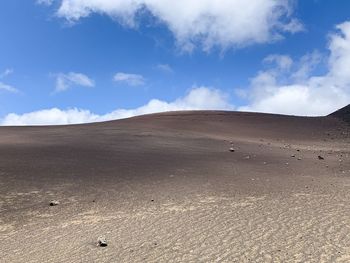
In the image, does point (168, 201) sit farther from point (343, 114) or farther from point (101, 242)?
point (343, 114)

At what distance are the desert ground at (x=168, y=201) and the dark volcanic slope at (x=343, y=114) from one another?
2021cm

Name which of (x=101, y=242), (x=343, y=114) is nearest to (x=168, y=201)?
(x=101, y=242)

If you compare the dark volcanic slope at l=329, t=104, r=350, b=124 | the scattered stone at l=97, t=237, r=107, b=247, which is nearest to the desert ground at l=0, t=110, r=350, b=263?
the scattered stone at l=97, t=237, r=107, b=247

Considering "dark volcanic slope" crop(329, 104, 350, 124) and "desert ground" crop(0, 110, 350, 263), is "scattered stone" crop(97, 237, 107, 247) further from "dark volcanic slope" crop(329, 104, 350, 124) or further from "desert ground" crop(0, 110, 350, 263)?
"dark volcanic slope" crop(329, 104, 350, 124)

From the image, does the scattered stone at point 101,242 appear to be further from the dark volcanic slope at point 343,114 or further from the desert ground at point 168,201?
the dark volcanic slope at point 343,114

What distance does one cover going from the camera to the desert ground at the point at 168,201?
26.9 ft

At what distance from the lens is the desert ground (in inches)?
323

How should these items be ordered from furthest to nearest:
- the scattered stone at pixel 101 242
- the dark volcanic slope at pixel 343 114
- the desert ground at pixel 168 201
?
1. the dark volcanic slope at pixel 343 114
2. the scattered stone at pixel 101 242
3. the desert ground at pixel 168 201

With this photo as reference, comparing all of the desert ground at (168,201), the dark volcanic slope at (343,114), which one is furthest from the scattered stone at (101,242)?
the dark volcanic slope at (343,114)

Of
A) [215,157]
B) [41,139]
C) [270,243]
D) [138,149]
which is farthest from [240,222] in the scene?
[41,139]

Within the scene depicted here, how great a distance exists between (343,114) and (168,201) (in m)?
37.2

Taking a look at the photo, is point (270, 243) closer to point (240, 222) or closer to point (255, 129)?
point (240, 222)

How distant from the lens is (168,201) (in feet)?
40.5

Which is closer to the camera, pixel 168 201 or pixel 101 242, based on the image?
pixel 101 242
